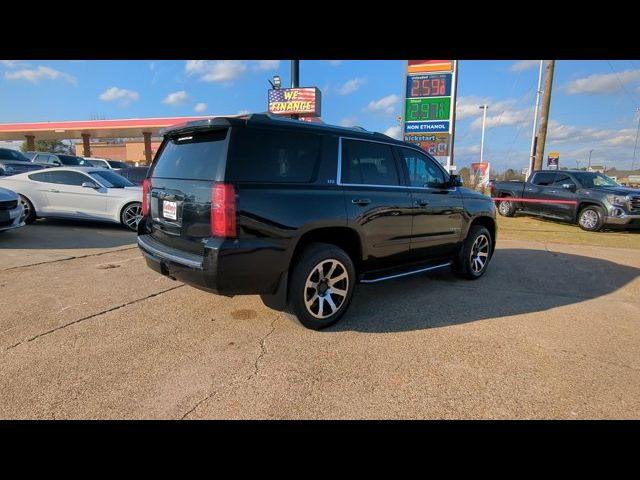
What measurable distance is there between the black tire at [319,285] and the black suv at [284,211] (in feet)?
0.04

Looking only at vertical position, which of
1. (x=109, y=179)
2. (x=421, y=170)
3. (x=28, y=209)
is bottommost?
(x=28, y=209)

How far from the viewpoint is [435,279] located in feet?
18.9

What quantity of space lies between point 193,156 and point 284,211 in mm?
1018

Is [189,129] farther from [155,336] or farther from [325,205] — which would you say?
[155,336]

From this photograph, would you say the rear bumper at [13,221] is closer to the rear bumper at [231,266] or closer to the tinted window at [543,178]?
the rear bumper at [231,266]

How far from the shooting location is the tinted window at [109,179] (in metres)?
8.93

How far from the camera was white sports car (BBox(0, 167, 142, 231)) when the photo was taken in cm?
877

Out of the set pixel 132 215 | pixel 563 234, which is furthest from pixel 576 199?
pixel 132 215

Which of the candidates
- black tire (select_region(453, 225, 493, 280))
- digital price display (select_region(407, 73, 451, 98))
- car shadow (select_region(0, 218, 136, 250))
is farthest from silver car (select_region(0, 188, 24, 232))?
digital price display (select_region(407, 73, 451, 98))

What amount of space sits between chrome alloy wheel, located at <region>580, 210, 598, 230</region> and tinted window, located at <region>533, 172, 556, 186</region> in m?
1.96

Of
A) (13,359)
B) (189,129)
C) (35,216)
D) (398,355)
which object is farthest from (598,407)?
(35,216)

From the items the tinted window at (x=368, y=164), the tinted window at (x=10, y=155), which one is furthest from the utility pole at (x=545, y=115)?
the tinted window at (x=10, y=155)

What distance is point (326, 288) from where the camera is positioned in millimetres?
3793

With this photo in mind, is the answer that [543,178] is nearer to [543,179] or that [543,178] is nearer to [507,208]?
[543,179]
